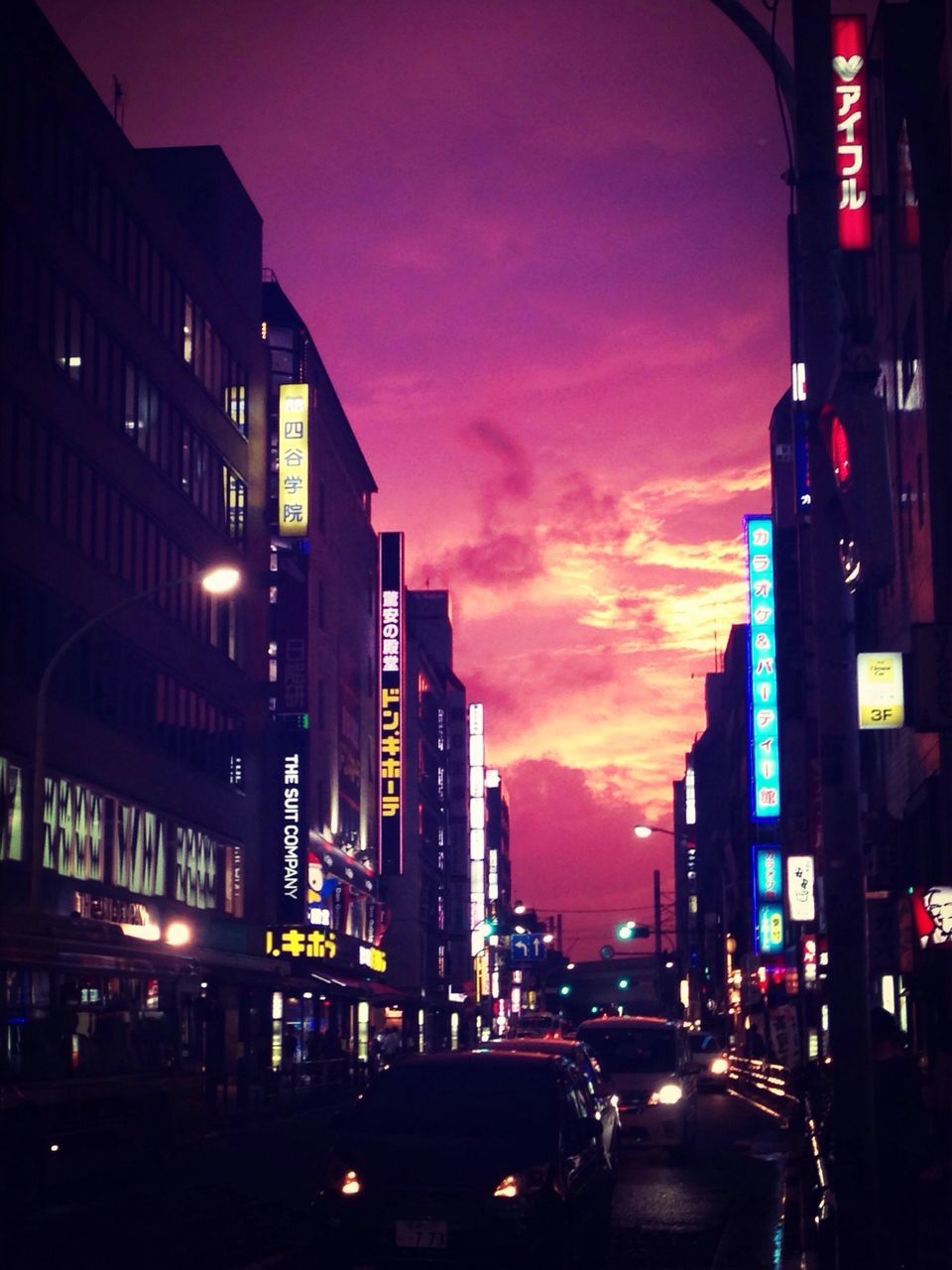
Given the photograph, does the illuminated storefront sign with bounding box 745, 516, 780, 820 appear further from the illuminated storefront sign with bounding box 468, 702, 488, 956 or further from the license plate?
the illuminated storefront sign with bounding box 468, 702, 488, 956

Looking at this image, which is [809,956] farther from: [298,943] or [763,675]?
[763,675]

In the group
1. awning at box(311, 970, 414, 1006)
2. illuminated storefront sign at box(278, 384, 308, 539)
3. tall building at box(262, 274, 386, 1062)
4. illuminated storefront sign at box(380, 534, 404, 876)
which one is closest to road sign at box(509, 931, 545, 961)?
awning at box(311, 970, 414, 1006)

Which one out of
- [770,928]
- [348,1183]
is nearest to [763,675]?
[770,928]

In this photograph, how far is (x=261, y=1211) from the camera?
2016cm

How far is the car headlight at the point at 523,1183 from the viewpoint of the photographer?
12797 millimetres

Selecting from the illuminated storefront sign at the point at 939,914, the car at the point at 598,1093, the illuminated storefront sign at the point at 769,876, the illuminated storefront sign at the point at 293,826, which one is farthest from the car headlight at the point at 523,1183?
the illuminated storefront sign at the point at 769,876

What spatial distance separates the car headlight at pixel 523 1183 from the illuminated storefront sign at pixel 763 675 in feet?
182

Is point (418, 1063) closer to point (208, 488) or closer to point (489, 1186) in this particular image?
point (489, 1186)

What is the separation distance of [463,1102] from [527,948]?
117 metres

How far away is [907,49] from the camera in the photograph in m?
36.6

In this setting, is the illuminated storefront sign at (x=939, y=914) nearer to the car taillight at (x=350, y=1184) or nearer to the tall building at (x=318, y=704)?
the car taillight at (x=350, y=1184)

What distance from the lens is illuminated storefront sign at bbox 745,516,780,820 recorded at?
67.9m

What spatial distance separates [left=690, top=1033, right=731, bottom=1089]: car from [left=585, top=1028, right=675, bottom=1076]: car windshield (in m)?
19.8

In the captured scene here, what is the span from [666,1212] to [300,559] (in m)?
54.4
